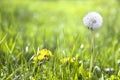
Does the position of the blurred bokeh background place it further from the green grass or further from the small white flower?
the small white flower

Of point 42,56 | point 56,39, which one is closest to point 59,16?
point 56,39

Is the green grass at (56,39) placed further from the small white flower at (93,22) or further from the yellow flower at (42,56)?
the small white flower at (93,22)

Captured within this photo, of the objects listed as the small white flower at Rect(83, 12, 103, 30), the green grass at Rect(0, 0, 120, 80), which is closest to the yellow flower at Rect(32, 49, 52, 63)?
the green grass at Rect(0, 0, 120, 80)

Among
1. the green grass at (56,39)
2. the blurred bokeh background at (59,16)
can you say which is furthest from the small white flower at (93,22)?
the blurred bokeh background at (59,16)

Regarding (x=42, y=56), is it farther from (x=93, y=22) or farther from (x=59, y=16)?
(x=59, y=16)

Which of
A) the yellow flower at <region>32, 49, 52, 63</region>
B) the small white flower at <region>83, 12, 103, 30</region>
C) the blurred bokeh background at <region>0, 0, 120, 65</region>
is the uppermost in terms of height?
the small white flower at <region>83, 12, 103, 30</region>

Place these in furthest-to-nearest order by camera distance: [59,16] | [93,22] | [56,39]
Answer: [59,16] → [56,39] → [93,22]

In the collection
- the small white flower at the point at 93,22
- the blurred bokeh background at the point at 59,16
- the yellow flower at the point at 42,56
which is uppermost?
the small white flower at the point at 93,22

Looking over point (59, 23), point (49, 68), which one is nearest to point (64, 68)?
point (49, 68)

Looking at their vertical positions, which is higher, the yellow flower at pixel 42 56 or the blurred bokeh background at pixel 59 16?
the yellow flower at pixel 42 56
